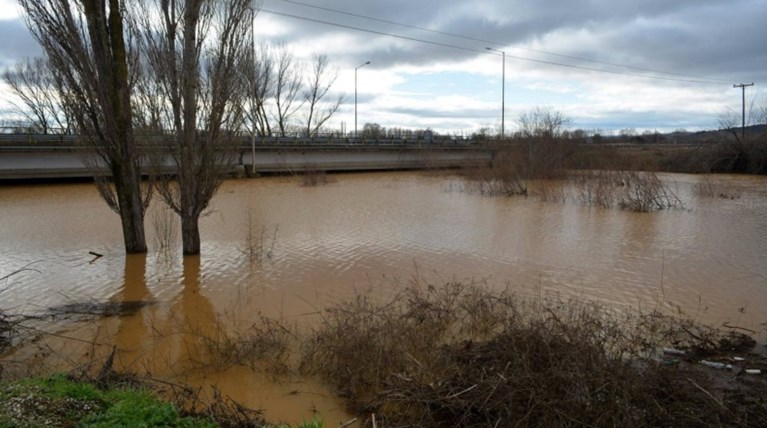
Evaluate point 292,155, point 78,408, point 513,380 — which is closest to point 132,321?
point 78,408

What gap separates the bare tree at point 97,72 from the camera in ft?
32.1

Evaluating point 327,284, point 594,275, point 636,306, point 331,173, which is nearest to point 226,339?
point 327,284

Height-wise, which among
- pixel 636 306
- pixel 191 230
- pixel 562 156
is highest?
pixel 562 156

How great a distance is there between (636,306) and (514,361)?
14.8 ft

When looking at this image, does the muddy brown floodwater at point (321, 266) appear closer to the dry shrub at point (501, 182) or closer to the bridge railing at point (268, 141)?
the bridge railing at point (268, 141)

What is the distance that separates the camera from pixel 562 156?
3528 cm

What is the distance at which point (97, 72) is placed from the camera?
1009cm

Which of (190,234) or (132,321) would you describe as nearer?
(132,321)

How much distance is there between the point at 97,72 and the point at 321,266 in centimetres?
578

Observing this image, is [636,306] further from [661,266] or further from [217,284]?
[217,284]

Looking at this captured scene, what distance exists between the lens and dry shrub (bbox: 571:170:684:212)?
66.9 feet

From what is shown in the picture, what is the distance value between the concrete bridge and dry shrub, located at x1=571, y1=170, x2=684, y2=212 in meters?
14.9

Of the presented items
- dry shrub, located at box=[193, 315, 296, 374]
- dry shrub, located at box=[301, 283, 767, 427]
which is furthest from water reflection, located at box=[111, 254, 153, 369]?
dry shrub, located at box=[301, 283, 767, 427]

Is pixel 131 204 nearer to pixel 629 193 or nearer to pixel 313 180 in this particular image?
pixel 629 193
